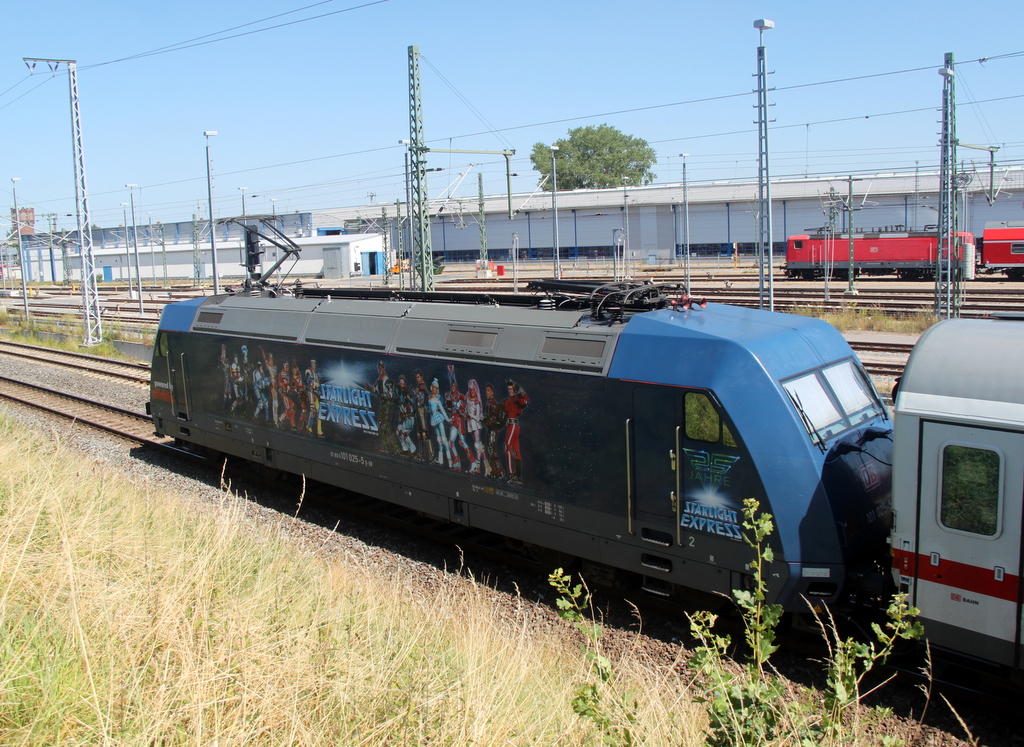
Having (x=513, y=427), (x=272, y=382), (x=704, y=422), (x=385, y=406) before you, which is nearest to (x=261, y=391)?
(x=272, y=382)

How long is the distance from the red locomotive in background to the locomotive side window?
38310 millimetres

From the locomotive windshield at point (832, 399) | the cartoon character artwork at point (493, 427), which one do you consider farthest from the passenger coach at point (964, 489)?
the cartoon character artwork at point (493, 427)

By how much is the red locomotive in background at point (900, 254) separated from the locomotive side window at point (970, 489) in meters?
38.3

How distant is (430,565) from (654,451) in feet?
12.5

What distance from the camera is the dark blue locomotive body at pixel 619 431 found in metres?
6.80

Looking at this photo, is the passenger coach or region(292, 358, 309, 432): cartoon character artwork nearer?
the passenger coach

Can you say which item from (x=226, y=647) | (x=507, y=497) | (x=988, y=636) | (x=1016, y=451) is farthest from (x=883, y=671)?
(x=226, y=647)

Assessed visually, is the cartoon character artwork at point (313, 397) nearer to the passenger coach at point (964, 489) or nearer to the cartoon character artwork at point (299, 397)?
the cartoon character artwork at point (299, 397)

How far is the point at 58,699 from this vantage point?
417cm

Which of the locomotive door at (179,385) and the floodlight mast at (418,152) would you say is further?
the floodlight mast at (418,152)

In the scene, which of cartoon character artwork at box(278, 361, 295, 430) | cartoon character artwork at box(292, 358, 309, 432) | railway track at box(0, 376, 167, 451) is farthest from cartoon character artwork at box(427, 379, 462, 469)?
railway track at box(0, 376, 167, 451)

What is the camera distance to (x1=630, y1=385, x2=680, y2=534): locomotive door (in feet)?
24.0

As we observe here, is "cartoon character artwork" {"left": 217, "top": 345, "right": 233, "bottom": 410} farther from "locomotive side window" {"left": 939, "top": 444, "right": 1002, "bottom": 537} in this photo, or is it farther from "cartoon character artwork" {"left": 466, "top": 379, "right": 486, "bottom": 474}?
"locomotive side window" {"left": 939, "top": 444, "right": 1002, "bottom": 537}

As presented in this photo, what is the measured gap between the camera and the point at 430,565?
9.88m
